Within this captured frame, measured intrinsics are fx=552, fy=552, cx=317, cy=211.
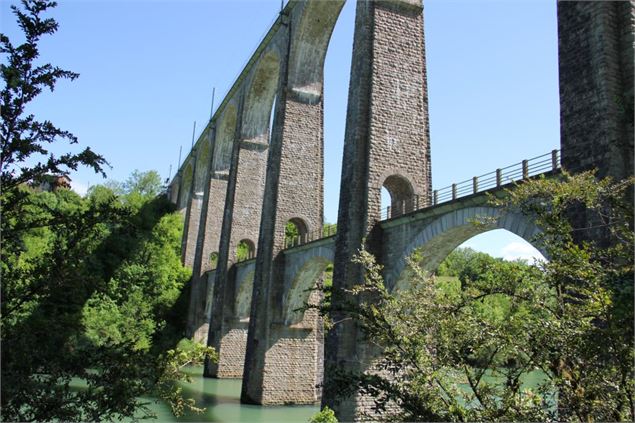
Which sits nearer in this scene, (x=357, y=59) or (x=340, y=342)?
(x=340, y=342)

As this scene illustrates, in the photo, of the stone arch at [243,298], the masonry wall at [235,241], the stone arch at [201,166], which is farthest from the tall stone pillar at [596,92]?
the stone arch at [201,166]

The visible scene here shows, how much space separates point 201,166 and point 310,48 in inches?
925

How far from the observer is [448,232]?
13.6 meters

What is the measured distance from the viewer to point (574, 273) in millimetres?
4879

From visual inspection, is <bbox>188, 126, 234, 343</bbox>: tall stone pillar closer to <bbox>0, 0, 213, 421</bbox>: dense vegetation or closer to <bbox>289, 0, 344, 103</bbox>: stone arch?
<bbox>289, 0, 344, 103</bbox>: stone arch

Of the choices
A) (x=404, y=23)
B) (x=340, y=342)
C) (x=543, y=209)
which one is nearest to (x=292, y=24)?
(x=404, y=23)

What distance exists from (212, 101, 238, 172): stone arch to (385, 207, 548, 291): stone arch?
2491 cm

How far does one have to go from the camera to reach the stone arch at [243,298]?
2809 centimetres

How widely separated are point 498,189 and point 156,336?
96.4 feet

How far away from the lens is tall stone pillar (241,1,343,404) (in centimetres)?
2192

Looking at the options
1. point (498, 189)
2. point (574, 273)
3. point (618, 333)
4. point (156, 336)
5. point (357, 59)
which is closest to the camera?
point (618, 333)

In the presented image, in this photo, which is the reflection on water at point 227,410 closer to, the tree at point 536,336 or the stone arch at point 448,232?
the stone arch at point 448,232

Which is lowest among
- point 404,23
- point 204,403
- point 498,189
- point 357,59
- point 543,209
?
point 204,403

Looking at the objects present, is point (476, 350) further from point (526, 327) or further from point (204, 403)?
point (204, 403)
